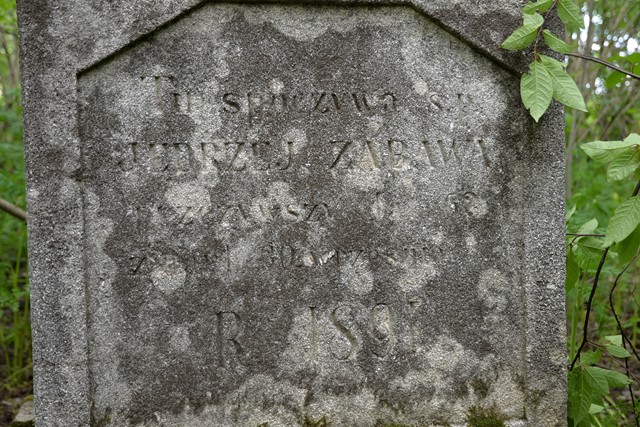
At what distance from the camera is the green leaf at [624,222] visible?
235 centimetres

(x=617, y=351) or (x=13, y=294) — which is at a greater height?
(x=13, y=294)

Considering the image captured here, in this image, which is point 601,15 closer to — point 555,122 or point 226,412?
point 555,122

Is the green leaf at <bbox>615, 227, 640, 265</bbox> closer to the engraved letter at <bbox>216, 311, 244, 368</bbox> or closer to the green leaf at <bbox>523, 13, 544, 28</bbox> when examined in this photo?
the green leaf at <bbox>523, 13, 544, 28</bbox>

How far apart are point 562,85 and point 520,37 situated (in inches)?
8.8

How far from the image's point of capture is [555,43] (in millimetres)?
2418

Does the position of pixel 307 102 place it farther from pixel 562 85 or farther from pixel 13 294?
pixel 13 294

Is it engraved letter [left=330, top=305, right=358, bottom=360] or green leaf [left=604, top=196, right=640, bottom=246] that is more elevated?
green leaf [left=604, top=196, right=640, bottom=246]

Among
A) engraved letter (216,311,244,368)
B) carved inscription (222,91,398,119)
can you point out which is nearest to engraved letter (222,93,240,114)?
carved inscription (222,91,398,119)

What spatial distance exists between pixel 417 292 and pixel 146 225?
1.02 metres

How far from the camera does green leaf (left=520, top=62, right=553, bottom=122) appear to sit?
7.82ft

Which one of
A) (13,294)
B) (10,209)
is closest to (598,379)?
(13,294)

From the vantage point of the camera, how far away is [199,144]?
2.43 meters

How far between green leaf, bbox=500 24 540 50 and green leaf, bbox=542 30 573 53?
0.19 feet

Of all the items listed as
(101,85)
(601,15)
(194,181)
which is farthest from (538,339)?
(601,15)
